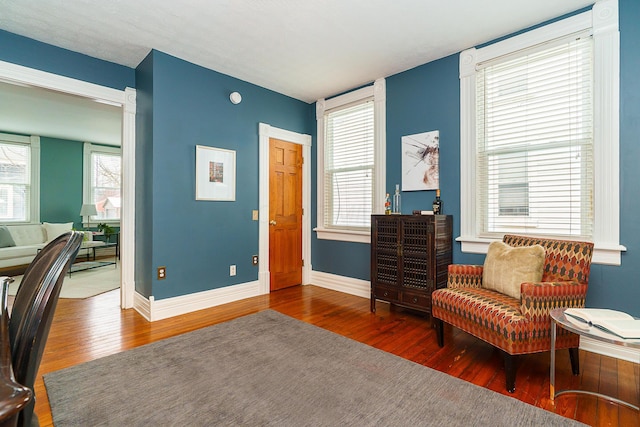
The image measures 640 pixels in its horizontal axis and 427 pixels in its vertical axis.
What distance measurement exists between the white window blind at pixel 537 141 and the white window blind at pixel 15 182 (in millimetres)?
8323

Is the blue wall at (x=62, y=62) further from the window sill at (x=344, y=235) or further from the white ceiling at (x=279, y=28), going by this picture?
the window sill at (x=344, y=235)

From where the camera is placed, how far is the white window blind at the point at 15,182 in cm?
615

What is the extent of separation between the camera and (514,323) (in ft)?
6.33

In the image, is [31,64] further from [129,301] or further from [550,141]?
[550,141]

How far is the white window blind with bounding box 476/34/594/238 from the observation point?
2547 millimetres

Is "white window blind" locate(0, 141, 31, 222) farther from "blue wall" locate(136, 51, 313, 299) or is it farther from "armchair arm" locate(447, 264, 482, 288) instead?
"armchair arm" locate(447, 264, 482, 288)

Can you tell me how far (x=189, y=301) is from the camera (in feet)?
11.3

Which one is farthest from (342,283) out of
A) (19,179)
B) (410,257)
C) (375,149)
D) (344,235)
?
(19,179)

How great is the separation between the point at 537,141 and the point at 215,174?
331 centimetres

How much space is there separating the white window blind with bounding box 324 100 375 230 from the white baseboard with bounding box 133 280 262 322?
148cm

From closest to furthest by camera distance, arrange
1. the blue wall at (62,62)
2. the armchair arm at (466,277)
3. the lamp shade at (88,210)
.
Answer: the armchair arm at (466,277), the blue wall at (62,62), the lamp shade at (88,210)

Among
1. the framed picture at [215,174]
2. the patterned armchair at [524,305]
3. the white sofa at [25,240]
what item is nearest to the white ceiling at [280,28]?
the framed picture at [215,174]

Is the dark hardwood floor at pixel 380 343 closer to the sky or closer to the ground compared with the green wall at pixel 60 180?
closer to the ground

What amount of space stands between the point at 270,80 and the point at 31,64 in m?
2.35
